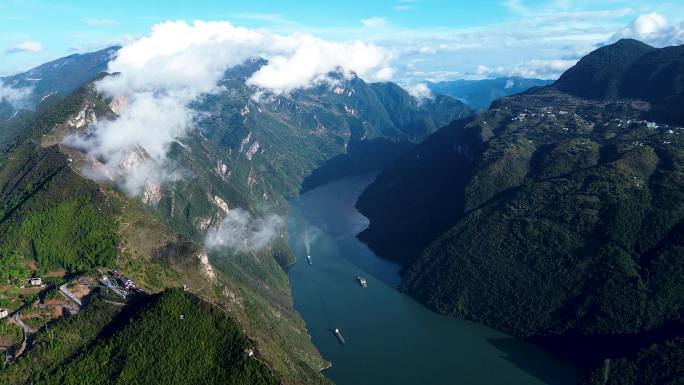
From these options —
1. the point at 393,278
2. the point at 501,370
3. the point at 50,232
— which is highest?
the point at 50,232

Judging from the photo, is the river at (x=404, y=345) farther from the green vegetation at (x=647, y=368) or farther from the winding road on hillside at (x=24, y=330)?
the winding road on hillside at (x=24, y=330)

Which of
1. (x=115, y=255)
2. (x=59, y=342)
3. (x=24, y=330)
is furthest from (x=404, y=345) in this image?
(x=24, y=330)

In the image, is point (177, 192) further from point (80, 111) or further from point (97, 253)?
point (97, 253)

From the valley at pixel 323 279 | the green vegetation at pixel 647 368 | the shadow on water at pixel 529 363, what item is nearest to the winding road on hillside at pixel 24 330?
the valley at pixel 323 279

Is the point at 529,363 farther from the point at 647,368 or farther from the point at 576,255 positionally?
the point at 576,255

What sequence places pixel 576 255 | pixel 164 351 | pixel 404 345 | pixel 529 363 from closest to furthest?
1. pixel 164 351
2. pixel 529 363
3. pixel 404 345
4. pixel 576 255

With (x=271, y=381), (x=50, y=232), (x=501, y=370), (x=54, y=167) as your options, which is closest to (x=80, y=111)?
(x=54, y=167)

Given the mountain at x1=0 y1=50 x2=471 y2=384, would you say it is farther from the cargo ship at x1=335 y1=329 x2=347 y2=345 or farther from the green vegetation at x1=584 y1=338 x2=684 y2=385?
the green vegetation at x1=584 y1=338 x2=684 y2=385

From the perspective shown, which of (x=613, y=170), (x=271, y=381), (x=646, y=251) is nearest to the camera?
→ (x=271, y=381)
